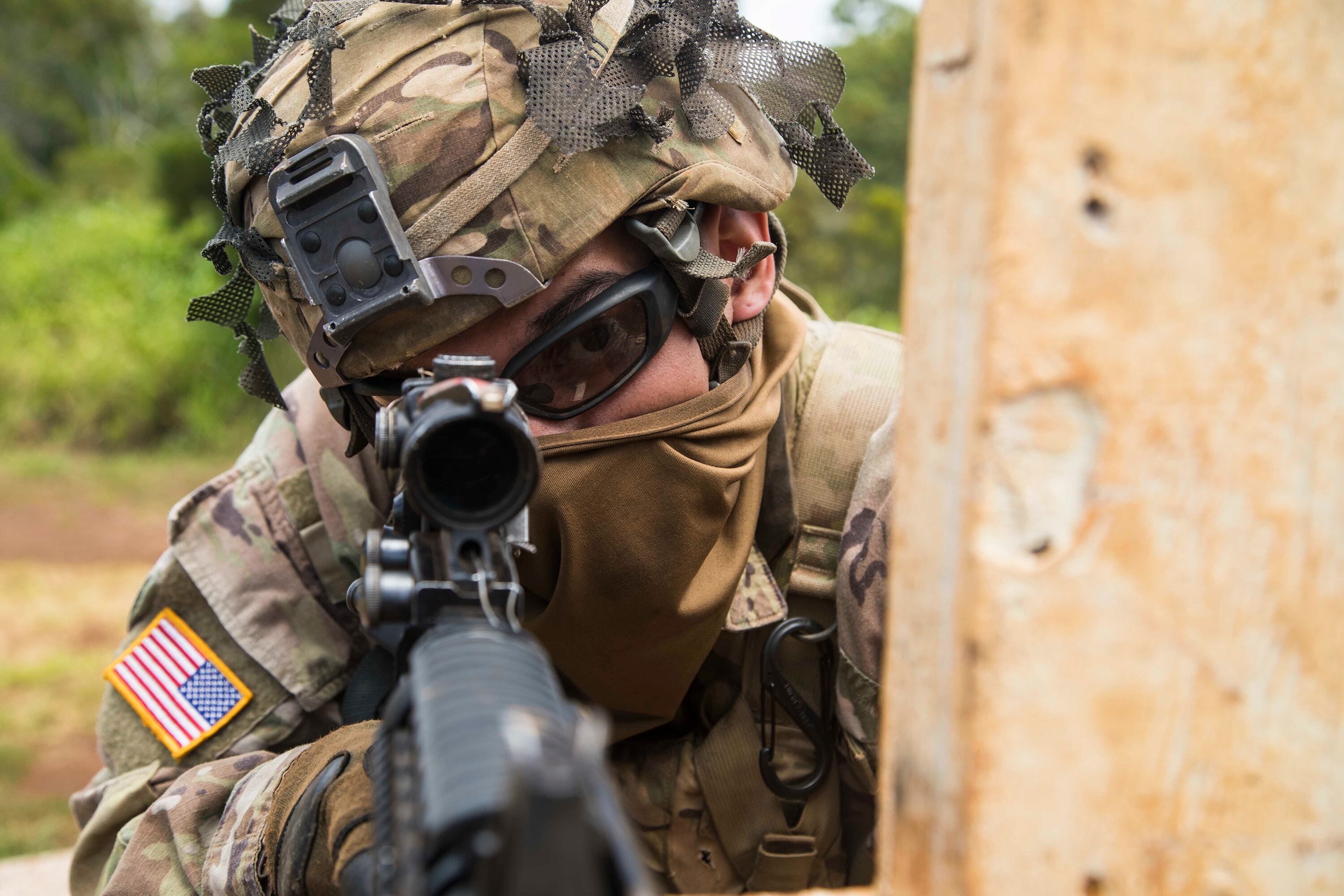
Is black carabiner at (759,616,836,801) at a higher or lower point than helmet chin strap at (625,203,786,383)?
lower

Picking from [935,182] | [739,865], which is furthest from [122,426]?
[935,182]

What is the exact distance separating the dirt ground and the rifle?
13.4 feet

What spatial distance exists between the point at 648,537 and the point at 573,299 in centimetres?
45

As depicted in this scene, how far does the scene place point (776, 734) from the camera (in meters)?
2.53

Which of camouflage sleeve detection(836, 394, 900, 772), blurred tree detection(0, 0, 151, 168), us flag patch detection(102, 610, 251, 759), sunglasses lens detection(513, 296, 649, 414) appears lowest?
us flag patch detection(102, 610, 251, 759)

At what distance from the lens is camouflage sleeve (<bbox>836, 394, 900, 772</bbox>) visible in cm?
230

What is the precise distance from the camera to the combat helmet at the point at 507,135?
2.05m

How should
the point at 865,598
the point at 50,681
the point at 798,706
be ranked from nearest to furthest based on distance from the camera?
the point at 865,598 < the point at 798,706 < the point at 50,681

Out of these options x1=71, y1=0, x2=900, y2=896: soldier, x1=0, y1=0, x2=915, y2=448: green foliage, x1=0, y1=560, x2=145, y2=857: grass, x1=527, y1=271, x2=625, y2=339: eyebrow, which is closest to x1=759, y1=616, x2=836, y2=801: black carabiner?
x1=71, y1=0, x2=900, y2=896: soldier

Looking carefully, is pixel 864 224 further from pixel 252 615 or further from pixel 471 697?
pixel 471 697

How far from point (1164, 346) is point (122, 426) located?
35.5ft

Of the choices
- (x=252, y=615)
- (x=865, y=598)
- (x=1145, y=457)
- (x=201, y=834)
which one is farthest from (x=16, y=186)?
(x=1145, y=457)

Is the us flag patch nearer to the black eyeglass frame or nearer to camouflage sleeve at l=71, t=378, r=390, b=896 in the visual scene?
camouflage sleeve at l=71, t=378, r=390, b=896

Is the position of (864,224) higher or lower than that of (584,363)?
higher
